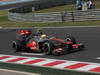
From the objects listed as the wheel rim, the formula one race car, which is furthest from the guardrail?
the wheel rim

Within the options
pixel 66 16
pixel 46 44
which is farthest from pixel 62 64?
pixel 66 16

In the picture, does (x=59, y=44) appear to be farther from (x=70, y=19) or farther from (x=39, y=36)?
(x=70, y=19)

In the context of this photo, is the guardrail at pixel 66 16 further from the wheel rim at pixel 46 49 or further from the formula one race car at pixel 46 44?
the wheel rim at pixel 46 49

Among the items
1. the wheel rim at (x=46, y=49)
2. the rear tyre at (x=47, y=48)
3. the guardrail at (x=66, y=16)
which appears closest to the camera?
the rear tyre at (x=47, y=48)

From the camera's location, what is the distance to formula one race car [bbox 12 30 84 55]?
986cm

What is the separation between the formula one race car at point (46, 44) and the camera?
9.86 meters

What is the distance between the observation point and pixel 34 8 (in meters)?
42.4

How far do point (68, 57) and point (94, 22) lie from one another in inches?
520

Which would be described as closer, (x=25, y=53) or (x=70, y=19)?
(x=25, y=53)

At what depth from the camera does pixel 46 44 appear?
9.81m

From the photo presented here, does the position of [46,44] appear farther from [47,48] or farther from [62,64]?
[62,64]

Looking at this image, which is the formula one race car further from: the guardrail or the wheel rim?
the guardrail

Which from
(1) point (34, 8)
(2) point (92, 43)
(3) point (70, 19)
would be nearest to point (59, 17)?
(3) point (70, 19)

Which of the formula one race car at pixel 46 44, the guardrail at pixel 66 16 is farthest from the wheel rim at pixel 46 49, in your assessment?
the guardrail at pixel 66 16
